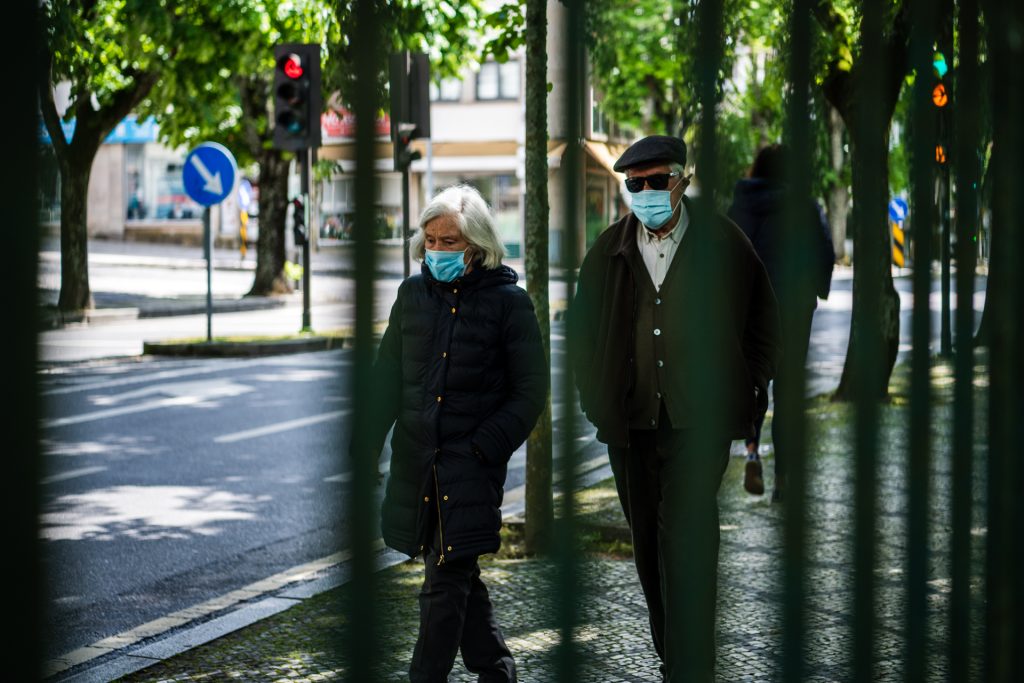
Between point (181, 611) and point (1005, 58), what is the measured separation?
14.6 ft

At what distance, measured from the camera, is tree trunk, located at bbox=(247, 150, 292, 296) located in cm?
2814

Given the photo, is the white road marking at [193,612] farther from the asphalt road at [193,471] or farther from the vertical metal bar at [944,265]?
the vertical metal bar at [944,265]

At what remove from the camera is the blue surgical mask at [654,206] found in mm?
3535

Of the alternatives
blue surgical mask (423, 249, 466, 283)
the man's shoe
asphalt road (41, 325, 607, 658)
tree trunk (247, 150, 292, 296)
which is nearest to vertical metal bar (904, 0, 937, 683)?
asphalt road (41, 325, 607, 658)

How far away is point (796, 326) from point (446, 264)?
7.95 ft

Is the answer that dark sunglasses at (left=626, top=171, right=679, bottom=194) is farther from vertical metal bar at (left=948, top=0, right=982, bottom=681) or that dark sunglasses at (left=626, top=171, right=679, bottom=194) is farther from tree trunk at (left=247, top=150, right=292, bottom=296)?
tree trunk at (left=247, top=150, right=292, bottom=296)

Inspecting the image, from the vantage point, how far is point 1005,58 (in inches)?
80.1

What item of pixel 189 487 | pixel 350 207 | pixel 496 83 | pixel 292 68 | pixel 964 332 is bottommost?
pixel 189 487

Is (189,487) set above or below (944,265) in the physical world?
below

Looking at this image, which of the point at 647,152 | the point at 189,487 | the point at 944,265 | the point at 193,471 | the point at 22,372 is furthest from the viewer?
the point at 193,471

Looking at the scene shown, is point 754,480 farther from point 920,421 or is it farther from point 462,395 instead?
point 920,421

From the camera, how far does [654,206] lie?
11.7ft

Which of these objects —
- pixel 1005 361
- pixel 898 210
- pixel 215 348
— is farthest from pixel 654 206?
pixel 215 348

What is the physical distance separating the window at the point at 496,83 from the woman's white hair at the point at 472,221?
48261 millimetres
